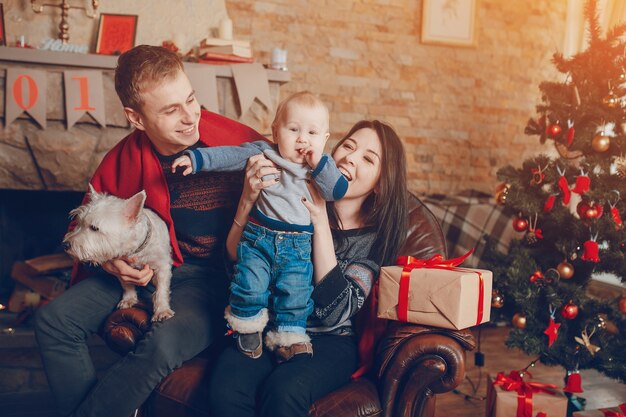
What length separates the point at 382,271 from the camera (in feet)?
5.93

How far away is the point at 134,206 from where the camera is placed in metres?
1.82

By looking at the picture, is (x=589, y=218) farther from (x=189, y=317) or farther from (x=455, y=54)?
(x=455, y=54)

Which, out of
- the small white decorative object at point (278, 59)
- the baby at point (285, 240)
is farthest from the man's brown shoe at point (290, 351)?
the small white decorative object at point (278, 59)

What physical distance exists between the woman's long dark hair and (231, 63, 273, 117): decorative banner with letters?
156cm

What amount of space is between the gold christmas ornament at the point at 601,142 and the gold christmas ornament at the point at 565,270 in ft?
1.86

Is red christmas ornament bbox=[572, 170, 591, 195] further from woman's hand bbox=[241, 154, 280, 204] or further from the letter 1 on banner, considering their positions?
the letter 1 on banner

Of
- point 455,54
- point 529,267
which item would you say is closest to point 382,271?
point 529,267

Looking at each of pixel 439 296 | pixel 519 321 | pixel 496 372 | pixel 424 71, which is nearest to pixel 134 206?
pixel 439 296

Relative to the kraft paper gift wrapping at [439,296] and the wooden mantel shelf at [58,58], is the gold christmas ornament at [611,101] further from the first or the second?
the wooden mantel shelf at [58,58]

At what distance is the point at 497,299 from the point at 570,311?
333 mm

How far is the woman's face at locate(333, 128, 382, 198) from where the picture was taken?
1.98m

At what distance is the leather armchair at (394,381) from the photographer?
5.60 feet

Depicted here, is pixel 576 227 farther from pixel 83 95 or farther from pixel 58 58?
pixel 58 58

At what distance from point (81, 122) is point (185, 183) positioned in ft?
4.80
